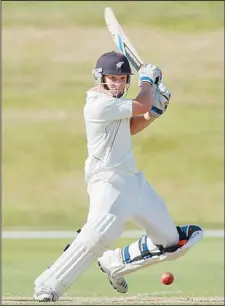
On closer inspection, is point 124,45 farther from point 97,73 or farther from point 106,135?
point 106,135

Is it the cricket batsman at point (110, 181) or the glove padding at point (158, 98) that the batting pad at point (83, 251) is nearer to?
the cricket batsman at point (110, 181)

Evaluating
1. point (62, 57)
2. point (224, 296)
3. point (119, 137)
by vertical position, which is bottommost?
point (224, 296)

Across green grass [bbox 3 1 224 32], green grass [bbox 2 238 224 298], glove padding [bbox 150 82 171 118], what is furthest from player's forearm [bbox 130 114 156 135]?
green grass [bbox 3 1 224 32]

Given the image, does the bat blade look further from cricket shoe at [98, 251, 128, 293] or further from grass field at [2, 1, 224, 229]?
grass field at [2, 1, 224, 229]

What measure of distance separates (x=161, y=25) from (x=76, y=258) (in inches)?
548

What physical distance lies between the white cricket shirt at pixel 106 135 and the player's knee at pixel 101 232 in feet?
0.87

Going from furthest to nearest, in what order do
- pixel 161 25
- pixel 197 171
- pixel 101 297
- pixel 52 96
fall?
pixel 161 25, pixel 52 96, pixel 197 171, pixel 101 297

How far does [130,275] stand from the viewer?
8.94m

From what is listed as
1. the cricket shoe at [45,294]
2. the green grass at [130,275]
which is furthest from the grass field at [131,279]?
the cricket shoe at [45,294]

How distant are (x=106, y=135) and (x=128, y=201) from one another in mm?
364

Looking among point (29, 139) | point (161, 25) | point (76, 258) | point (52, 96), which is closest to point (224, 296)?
point (76, 258)

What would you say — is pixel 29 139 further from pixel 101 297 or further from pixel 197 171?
pixel 101 297

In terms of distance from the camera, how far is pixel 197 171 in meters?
16.0

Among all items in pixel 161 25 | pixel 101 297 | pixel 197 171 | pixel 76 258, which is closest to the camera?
pixel 76 258
